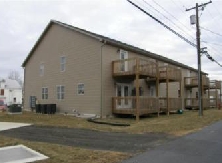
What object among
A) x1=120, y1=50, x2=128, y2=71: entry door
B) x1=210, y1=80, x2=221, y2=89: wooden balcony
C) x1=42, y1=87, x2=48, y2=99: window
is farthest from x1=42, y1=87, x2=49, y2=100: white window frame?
x1=210, y1=80, x2=221, y2=89: wooden balcony

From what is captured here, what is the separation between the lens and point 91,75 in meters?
23.0

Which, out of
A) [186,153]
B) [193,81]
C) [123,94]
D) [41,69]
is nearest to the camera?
[186,153]

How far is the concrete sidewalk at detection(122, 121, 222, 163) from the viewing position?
7.86 meters

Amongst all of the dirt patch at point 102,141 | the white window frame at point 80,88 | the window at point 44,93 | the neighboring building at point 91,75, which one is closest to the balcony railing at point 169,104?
the neighboring building at point 91,75

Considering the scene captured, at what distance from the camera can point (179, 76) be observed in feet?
94.3

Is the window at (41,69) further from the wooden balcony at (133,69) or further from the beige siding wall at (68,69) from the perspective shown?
the wooden balcony at (133,69)

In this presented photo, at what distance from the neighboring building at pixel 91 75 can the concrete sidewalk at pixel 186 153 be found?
10.2 meters

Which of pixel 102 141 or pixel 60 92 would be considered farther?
pixel 60 92

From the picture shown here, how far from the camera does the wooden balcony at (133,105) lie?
21.5 m

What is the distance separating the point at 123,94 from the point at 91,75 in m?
3.48

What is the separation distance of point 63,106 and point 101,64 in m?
5.72

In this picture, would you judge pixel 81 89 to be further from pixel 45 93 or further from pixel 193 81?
pixel 193 81

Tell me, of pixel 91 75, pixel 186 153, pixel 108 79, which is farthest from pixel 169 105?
pixel 186 153

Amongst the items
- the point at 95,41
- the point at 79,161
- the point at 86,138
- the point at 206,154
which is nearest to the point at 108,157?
the point at 79,161
